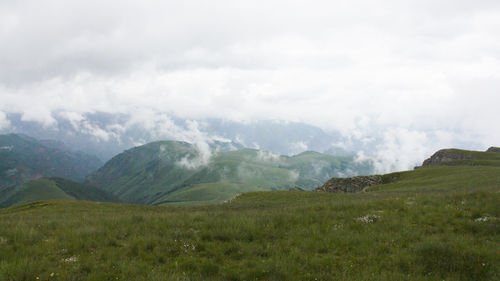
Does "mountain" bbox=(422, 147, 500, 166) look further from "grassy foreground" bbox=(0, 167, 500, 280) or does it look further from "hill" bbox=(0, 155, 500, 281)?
"grassy foreground" bbox=(0, 167, 500, 280)

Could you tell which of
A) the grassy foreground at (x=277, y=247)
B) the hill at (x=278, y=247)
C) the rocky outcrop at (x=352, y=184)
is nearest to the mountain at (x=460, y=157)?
the rocky outcrop at (x=352, y=184)

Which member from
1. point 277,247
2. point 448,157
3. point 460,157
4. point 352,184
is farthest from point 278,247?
point 448,157

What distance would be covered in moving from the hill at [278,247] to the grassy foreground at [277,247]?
0.04 m

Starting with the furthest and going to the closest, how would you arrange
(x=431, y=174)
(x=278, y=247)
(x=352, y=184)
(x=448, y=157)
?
1. (x=448, y=157)
2. (x=352, y=184)
3. (x=431, y=174)
4. (x=278, y=247)

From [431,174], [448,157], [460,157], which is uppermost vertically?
[448,157]

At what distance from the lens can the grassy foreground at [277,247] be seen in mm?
9711

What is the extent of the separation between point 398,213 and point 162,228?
13.1m

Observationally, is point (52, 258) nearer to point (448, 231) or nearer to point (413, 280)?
point (413, 280)

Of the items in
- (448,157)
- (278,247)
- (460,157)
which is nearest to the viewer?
(278,247)

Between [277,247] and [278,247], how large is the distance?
6 cm

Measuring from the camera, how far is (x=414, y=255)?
10672 millimetres

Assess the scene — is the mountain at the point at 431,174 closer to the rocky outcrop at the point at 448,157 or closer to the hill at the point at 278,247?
the rocky outcrop at the point at 448,157

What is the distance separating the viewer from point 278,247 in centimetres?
1202

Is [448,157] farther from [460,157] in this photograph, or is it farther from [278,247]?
[278,247]
